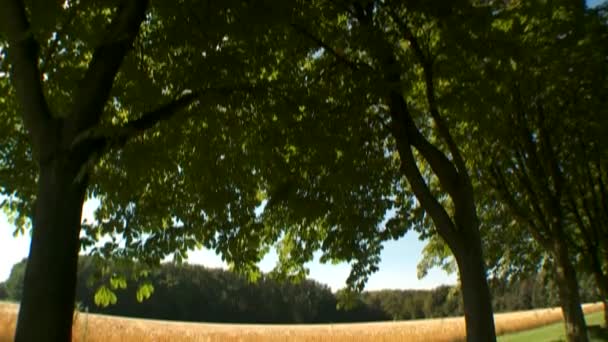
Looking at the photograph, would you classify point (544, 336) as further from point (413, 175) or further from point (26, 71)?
point (26, 71)

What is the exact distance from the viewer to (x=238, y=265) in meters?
12.9

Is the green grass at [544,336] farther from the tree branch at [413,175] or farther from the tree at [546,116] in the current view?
the tree branch at [413,175]

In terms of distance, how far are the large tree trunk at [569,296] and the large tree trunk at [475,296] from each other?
5987 mm

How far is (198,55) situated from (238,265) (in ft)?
17.5

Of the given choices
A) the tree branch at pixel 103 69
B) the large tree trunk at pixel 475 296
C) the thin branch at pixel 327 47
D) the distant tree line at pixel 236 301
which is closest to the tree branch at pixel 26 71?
the tree branch at pixel 103 69

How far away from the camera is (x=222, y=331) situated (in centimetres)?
2911

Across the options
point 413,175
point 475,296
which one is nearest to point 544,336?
point 475,296

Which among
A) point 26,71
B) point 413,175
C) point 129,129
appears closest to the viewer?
point 129,129

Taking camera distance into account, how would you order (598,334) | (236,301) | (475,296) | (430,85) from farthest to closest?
(236,301)
(598,334)
(430,85)
(475,296)

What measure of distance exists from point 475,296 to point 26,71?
8.58 m

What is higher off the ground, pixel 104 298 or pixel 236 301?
pixel 236 301

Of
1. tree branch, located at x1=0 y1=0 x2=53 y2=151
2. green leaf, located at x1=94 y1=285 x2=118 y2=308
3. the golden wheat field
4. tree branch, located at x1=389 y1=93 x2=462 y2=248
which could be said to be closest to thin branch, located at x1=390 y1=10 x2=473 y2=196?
tree branch, located at x1=389 y1=93 x2=462 y2=248

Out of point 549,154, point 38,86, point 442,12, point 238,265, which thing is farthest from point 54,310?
point 549,154

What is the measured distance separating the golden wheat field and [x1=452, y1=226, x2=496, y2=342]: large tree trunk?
12.8m
